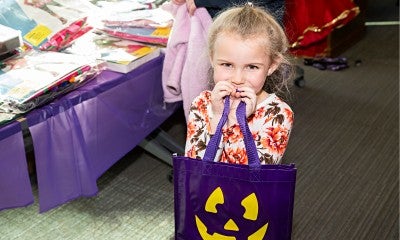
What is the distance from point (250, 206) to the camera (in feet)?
3.58

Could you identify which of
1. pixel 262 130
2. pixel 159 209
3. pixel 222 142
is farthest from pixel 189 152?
pixel 159 209

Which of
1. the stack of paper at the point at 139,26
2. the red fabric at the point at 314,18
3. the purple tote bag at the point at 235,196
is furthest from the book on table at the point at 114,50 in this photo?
the red fabric at the point at 314,18

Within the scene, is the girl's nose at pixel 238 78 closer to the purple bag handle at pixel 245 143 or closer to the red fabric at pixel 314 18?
the purple bag handle at pixel 245 143

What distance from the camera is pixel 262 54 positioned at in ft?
4.09

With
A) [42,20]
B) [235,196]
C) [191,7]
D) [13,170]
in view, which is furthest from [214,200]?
[42,20]

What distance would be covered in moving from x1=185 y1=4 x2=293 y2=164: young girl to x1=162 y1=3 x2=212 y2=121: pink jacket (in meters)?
0.33

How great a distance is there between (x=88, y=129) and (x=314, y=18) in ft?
6.06

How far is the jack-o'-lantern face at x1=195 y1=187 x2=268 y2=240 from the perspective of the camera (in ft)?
3.58

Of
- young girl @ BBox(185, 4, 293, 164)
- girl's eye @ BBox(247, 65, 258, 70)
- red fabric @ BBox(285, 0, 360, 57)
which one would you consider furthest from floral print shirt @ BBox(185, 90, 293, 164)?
red fabric @ BBox(285, 0, 360, 57)

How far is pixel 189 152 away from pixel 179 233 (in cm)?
23

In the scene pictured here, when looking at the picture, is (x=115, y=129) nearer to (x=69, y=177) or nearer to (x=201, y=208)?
(x=69, y=177)

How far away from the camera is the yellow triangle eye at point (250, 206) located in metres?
1.08

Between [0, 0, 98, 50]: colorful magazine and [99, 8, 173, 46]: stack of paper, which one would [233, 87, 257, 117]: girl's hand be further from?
[0, 0, 98, 50]: colorful magazine

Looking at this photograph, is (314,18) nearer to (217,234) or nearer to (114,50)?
(114,50)
